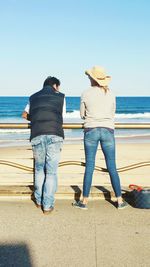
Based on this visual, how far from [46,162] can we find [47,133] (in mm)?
373

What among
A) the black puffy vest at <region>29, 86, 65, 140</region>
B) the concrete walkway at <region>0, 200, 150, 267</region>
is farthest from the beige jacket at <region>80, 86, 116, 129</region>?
the concrete walkway at <region>0, 200, 150, 267</region>

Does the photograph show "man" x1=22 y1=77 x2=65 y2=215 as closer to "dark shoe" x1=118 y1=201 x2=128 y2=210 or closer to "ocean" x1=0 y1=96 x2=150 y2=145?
"ocean" x1=0 y1=96 x2=150 y2=145

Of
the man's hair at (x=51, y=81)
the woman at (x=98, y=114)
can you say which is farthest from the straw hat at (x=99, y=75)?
the man's hair at (x=51, y=81)

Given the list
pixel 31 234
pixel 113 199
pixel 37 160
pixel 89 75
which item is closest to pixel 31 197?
pixel 37 160

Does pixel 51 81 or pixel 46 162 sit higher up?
pixel 51 81

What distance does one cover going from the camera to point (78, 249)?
3.97 metres

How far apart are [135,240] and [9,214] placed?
163 cm

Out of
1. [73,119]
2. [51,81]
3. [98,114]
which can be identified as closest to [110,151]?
[98,114]

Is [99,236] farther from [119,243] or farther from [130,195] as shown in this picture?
[130,195]

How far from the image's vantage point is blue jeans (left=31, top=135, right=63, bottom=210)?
5.26m

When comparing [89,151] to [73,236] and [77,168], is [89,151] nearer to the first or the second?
[73,236]

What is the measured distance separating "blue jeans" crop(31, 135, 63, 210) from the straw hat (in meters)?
0.85

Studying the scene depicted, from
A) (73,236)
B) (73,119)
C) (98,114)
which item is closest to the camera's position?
(73,236)

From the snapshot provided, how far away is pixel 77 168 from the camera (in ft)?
36.0
